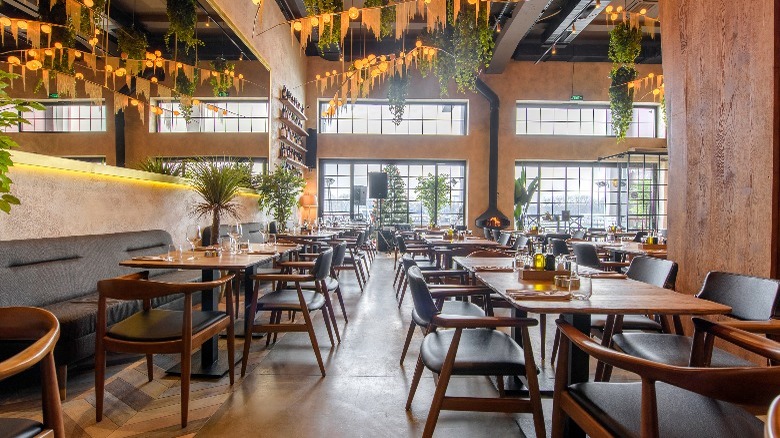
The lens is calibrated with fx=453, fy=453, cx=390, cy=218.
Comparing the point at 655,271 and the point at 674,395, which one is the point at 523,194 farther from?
the point at 674,395

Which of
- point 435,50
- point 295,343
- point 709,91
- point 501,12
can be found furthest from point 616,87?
point 295,343

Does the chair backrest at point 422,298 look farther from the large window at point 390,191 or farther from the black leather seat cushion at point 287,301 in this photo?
the large window at point 390,191

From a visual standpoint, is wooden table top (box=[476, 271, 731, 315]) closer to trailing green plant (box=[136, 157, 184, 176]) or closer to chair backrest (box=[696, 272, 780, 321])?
chair backrest (box=[696, 272, 780, 321])

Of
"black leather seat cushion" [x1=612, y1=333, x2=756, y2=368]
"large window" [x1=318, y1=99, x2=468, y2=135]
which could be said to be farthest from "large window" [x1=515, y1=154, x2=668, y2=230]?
"black leather seat cushion" [x1=612, y1=333, x2=756, y2=368]

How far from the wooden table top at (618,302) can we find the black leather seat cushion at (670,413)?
275mm

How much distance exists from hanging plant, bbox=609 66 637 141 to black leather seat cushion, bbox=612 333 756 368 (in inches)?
276

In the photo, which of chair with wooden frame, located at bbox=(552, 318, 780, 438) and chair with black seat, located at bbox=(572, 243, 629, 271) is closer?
chair with wooden frame, located at bbox=(552, 318, 780, 438)

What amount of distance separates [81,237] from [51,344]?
3067mm

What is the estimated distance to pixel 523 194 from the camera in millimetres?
12430

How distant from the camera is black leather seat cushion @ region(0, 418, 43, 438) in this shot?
121 cm

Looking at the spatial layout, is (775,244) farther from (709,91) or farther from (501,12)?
(501,12)

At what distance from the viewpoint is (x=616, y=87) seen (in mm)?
8695

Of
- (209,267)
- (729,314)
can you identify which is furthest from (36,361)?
(729,314)

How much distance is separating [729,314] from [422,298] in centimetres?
145
